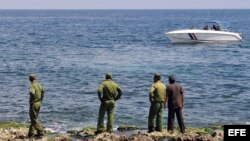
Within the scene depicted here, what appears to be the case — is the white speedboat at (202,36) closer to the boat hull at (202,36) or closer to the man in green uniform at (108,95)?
the boat hull at (202,36)

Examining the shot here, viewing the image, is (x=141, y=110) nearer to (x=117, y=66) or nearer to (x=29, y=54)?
(x=117, y=66)

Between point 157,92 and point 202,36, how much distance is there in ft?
156

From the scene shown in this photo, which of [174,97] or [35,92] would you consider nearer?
[35,92]

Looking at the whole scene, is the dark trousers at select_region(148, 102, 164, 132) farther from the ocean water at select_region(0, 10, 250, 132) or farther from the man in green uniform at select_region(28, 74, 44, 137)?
the ocean water at select_region(0, 10, 250, 132)

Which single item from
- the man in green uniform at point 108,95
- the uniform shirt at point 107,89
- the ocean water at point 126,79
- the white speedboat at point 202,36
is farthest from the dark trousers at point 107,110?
the white speedboat at point 202,36

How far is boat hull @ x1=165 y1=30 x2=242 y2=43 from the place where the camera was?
63125mm

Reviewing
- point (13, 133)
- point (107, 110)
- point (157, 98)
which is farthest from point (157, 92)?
point (13, 133)

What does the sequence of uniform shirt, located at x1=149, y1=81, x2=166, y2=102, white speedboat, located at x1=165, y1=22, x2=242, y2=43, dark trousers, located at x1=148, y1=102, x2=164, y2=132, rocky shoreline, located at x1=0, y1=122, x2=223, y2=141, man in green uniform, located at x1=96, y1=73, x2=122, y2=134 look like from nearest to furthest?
rocky shoreline, located at x1=0, y1=122, x2=223, y2=141
uniform shirt, located at x1=149, y1=81, x2=166, y2=102
man in green uniform, located at x1=96, y1=73, x2=122, y2=134
dark trousers, located at x1=148, y1=102, x2=164, y2=132
white speedboat, located at x1=165, y1=22, x2=242, y2=43

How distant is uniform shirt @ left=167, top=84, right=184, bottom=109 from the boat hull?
1837 inches

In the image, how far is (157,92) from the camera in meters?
16.5

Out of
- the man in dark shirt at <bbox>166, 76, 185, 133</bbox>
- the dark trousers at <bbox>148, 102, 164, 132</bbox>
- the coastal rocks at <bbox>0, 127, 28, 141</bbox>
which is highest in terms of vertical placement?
the man in dark shirt at <bbox>166, 76, 185, 133</bbox>

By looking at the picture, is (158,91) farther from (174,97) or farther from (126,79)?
(126,79)

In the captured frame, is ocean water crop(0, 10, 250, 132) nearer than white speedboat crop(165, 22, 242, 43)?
Yes

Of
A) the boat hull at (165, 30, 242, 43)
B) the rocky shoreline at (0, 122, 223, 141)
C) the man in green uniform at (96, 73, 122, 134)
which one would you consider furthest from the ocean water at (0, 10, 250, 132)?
the man in green uniform at (96, 73, 122, 134)
